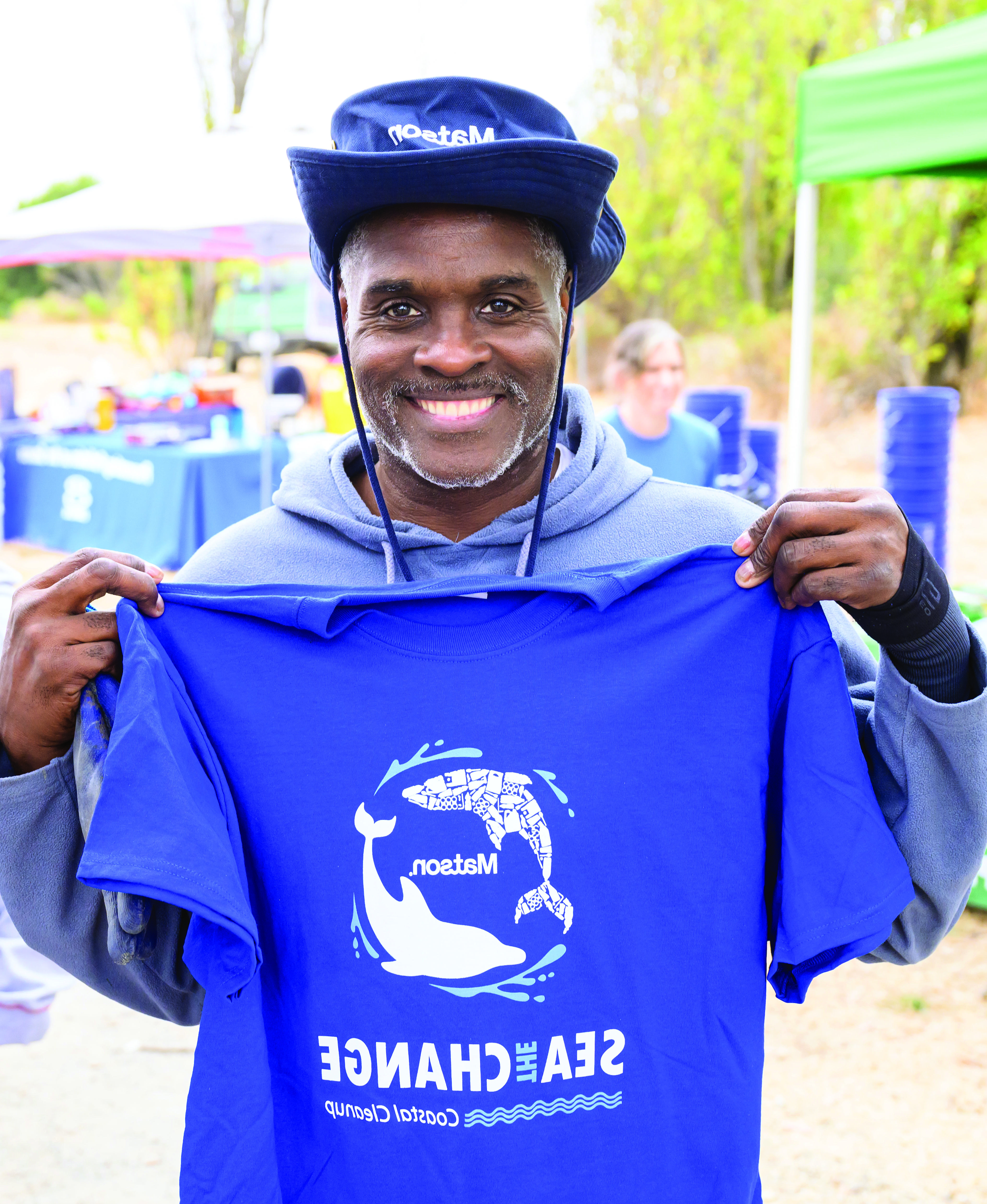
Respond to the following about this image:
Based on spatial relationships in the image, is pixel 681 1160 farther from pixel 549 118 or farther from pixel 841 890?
pixel 549 118

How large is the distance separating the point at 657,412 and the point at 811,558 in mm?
4160

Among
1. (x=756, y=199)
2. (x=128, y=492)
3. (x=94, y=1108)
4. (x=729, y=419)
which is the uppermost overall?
(x=756, y=199)

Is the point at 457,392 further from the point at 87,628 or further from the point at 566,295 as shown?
the point at 87,628

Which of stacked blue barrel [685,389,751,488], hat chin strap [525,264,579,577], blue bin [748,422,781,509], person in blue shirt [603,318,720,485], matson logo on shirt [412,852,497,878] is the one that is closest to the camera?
matson logo on shirt [412,852,497,878]

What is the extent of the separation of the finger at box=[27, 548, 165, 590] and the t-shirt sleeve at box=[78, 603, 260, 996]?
0.07m

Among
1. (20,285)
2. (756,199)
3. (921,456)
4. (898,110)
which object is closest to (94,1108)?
(898,110)

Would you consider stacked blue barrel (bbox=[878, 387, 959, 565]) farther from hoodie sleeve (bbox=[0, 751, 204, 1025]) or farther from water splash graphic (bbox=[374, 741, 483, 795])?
hoodie sleeve (bbox=[0, 751, 204, 1025])

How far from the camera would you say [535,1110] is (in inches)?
55.4

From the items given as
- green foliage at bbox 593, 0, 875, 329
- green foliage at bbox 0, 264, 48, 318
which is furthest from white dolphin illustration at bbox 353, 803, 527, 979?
green foliage at bbox 0, 264, 48, 318

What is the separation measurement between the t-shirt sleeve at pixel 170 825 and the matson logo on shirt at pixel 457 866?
8.3 inches

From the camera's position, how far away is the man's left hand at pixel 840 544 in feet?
4.41

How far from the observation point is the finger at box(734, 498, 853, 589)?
136 centimetres

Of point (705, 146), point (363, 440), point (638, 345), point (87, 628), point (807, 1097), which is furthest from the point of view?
point (705, 146)

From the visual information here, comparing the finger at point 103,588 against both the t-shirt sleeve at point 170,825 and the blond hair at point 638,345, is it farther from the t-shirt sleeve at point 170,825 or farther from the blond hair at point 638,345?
the blond hair at point 638,345
